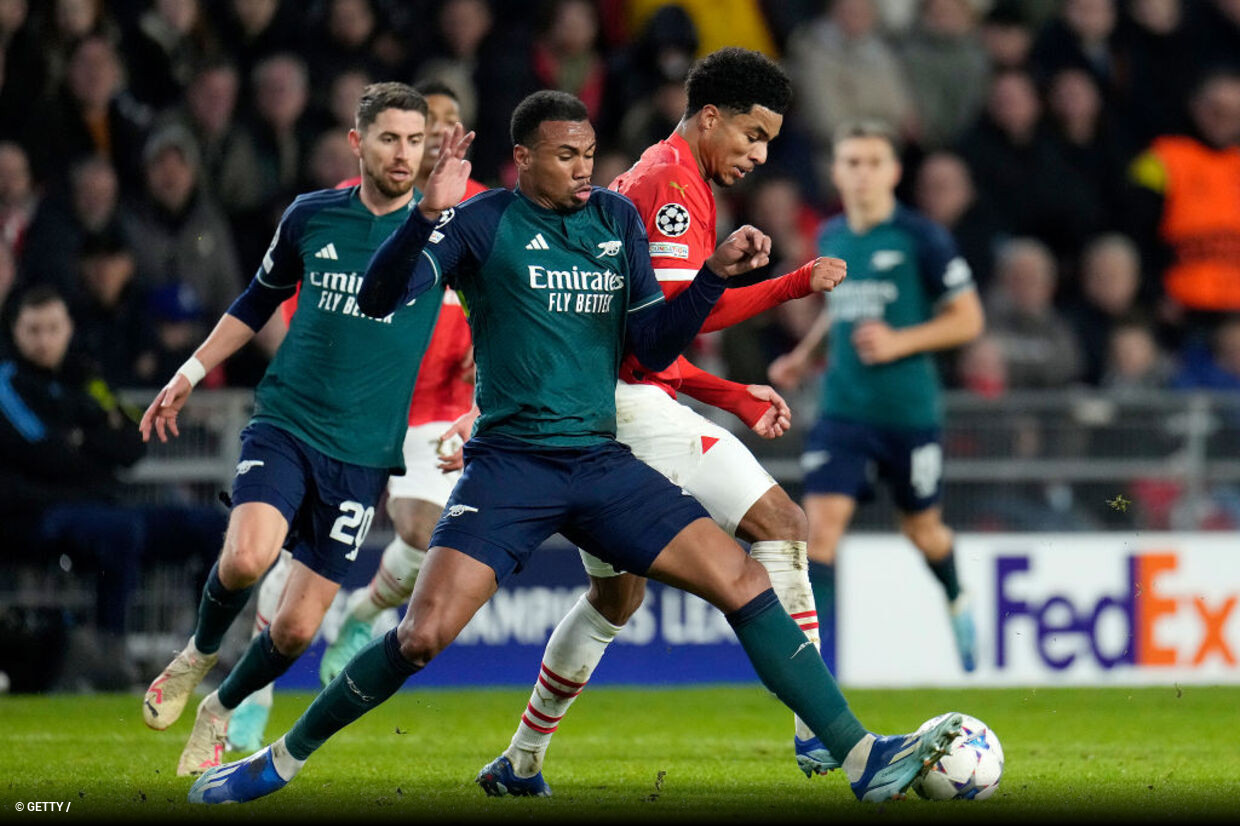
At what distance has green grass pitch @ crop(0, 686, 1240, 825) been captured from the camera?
575 centimetres

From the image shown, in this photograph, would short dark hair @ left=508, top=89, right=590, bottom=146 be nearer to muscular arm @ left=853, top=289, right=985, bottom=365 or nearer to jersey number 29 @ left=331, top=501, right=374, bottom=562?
jersey number 29 @ left=331, top=501, right=374, bottom=562

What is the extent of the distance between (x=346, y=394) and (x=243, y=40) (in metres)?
6.18

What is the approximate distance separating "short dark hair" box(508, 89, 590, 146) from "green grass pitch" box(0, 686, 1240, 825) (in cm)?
200

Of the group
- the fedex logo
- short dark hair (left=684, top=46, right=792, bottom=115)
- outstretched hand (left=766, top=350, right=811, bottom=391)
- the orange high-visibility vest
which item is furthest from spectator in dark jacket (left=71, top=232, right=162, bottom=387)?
the orange high-visibility vest

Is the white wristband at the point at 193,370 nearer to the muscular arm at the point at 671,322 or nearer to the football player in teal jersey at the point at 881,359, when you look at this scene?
the muscular arm at the point at 671,322

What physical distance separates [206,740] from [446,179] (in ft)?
8.41

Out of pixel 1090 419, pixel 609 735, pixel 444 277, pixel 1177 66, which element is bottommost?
pixel 609 735

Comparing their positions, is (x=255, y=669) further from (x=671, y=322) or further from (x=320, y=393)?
(x=671, y=322)

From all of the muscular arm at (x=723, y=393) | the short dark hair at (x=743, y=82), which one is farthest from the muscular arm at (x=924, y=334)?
the short dark hair at (x=743, y=82)

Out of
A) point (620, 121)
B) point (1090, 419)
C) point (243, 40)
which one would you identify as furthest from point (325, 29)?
point (1090, 419)

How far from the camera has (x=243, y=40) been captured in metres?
12.9

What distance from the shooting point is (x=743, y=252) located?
557 cm

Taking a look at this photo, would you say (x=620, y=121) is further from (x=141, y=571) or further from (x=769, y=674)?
(x=769, y=674)

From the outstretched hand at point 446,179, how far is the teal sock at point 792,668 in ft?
4.71
